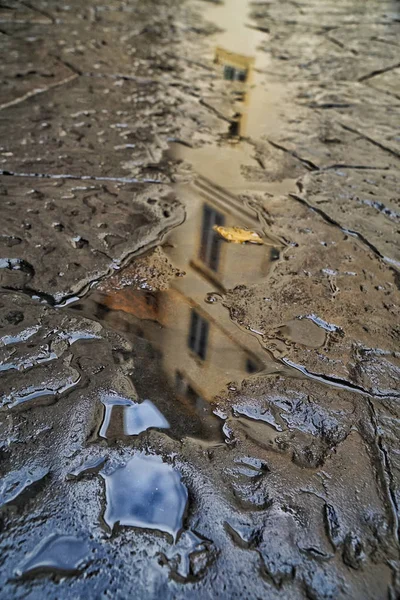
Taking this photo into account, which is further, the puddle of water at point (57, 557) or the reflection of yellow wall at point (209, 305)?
the reflection of yellow wall at point (209, 305)

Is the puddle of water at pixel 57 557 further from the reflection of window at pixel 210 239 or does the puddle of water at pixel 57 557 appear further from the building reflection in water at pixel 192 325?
the reflection of window at pixel 210 239

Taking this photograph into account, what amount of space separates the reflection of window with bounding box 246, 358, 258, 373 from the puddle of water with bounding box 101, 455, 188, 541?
0.40m

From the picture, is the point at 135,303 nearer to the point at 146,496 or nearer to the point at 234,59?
the point at 146,496

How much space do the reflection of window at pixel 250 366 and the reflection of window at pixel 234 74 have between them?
290cm

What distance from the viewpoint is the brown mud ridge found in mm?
1063

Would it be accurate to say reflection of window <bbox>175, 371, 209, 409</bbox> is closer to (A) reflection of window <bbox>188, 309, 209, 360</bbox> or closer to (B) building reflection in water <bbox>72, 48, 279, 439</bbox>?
(B) building reflection in water <bbox>72, 48, 279, 439</bbox>

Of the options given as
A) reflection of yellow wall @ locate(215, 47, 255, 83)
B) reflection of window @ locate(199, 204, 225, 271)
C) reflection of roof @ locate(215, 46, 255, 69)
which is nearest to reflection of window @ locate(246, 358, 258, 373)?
reflection of window @ locate(199, 204, 225, 271)

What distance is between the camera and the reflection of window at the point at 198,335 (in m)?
1.55

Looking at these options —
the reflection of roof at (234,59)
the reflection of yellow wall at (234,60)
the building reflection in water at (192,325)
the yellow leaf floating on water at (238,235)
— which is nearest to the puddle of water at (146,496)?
the building reflection in water at (192,325)

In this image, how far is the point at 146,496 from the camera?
1.14 m

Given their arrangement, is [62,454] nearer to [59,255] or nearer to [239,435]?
[239,435]

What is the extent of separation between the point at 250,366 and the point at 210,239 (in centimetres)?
70

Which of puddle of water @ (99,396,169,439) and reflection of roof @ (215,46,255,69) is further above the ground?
reflection of roof @ (215,46,255,69)

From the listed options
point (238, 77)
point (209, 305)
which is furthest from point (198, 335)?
point (238, 77)
